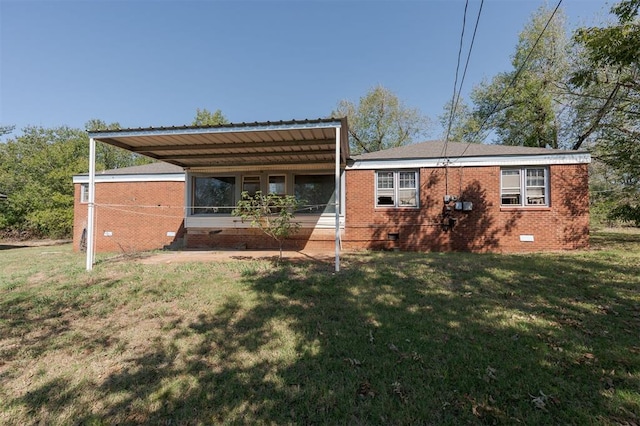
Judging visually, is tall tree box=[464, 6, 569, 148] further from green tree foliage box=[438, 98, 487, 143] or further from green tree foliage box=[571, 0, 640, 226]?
green tree foliage box=[571, 0, 640, 226]

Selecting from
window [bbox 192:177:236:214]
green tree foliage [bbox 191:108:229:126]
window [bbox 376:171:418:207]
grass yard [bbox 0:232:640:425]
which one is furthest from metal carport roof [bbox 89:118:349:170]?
green tree foliage [bbox 191:108:229:126]

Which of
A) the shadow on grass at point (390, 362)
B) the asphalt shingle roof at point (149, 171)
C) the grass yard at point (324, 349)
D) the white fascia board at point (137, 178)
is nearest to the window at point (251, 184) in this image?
the white fascia board at point (137, 178)

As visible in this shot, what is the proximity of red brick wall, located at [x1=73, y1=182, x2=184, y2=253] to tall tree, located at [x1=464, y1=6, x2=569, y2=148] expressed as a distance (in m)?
18.4

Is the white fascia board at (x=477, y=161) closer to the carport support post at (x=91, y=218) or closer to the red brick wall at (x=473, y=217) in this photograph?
the red brick wall at (x=473, y=217)

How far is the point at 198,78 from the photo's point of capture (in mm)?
17875

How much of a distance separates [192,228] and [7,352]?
27.7 feet

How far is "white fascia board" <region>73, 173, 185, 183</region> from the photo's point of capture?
13.0 m

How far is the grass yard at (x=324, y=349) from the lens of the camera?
2.45m

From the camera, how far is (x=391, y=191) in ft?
36.1

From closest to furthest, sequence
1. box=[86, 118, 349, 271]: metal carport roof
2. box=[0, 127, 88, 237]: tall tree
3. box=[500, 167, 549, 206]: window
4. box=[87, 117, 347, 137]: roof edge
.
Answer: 1. box=[87, 117, 347, 137]: roof edge
2. box=[86, 118, 349, 271]: metal carport roof
3. box=[500, 167, 549, 206]: window
4. box=[0, 127, 88, 237]: tall tree

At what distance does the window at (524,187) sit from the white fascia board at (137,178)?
12585 mm

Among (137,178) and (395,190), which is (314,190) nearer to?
(395,190)

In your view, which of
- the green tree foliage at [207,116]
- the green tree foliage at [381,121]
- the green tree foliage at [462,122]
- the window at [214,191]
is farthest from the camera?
the green tree foliage at [207,116]

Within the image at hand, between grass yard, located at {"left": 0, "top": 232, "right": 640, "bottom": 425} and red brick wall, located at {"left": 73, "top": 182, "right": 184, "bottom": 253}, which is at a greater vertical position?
red brick wall, located at {"left": 73, "top": 182, "right": 184, "bottom": 253}
